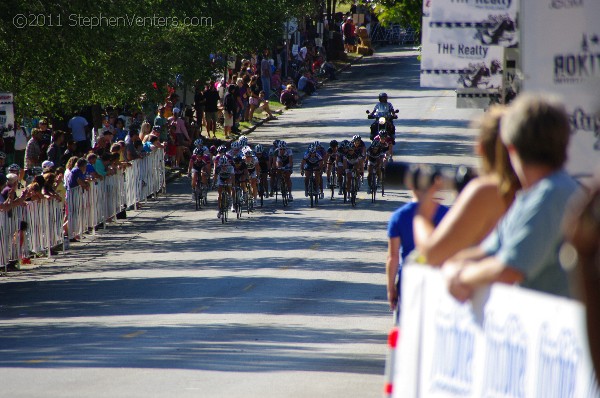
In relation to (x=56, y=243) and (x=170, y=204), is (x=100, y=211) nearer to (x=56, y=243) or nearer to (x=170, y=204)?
(x=56, y=243)

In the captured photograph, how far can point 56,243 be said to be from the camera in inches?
919

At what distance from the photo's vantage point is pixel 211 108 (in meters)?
42.1

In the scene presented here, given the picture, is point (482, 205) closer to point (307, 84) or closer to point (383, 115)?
point (383, 115)

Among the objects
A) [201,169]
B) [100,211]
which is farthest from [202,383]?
[201,169]

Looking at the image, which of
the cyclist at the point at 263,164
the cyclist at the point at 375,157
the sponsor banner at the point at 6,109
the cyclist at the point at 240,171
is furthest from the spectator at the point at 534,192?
the cyclist at the point at 375,157

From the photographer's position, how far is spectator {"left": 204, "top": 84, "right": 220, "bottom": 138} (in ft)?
137

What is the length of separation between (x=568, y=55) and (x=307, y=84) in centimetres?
5053

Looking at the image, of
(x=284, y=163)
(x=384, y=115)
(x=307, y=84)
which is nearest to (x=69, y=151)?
(x=284, y=163)

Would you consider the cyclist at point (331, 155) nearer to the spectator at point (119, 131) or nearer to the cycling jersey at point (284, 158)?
the cycling jersey at point (284, 158)

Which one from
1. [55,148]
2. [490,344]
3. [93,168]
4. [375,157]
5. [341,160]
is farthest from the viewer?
[375,157]

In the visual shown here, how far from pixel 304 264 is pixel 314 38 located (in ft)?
151

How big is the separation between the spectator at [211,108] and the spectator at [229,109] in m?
0.49

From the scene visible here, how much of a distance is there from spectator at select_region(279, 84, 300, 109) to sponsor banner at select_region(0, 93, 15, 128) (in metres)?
31.4

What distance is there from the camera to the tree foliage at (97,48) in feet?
70.4
